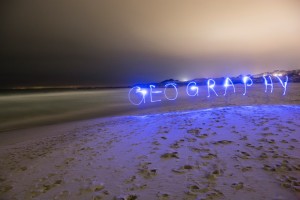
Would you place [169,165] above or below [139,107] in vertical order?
above

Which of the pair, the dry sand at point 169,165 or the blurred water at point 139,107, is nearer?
the dry sand at point 169,165

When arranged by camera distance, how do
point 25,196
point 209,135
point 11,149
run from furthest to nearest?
point 11,149, point 209,135, point 25,196

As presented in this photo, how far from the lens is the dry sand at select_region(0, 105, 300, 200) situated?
4469mm

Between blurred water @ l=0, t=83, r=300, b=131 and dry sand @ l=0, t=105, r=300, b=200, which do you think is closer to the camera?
dry sand @ l=0, t=105, r=300, b=200

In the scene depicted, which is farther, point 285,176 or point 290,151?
point 290,151

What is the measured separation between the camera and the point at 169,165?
5598 mm

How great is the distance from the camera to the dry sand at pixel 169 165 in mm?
4469

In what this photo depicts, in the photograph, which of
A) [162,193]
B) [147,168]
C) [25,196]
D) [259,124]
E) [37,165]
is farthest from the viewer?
[259,124]

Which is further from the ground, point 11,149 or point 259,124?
point 259,124

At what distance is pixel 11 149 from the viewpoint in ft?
30.4

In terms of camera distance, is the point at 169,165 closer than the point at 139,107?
Yes

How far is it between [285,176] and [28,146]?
331 inches

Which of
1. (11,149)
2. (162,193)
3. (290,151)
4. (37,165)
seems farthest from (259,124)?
(11,149)

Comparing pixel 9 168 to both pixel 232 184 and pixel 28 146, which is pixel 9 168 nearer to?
pixel 28 146
